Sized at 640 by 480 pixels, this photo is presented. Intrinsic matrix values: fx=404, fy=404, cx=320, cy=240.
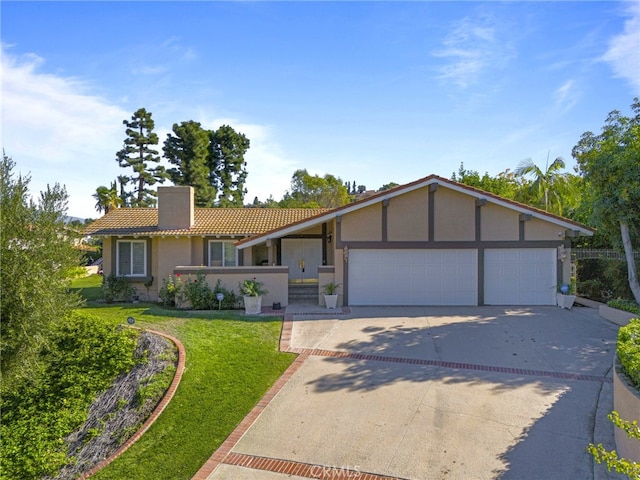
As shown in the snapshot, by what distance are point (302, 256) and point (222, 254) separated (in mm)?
3948

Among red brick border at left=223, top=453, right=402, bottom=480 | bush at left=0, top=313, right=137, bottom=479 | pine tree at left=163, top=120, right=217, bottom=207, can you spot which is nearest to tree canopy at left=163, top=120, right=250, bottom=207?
pine tree at left=163, top=120, right=217, bottom=207

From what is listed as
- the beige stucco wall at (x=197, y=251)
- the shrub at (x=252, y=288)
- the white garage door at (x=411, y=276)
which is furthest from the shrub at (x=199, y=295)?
the white garage door at (x=411, y=276)

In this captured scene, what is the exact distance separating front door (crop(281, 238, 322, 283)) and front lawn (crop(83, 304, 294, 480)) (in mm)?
6745

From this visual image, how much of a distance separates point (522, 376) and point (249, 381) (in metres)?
5.70

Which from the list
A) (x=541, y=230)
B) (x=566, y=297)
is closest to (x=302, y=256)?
(x=541, y=230)

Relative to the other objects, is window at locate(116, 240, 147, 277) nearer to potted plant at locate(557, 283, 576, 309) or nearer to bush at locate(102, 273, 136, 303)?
bush at locate(102, 273, 136, 303)

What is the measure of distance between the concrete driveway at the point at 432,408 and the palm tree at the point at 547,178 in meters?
13.8

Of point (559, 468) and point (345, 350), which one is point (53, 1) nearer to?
point (345, 350)

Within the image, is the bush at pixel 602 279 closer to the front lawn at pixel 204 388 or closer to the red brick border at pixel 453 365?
the red brick border at pixel 453 365

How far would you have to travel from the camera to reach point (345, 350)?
10203 millimetres

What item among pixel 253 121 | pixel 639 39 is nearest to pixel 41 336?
pixel 253 121

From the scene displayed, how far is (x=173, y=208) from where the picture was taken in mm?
18359

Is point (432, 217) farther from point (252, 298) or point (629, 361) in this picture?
point (629, 361)

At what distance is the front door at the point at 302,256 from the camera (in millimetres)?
19984
